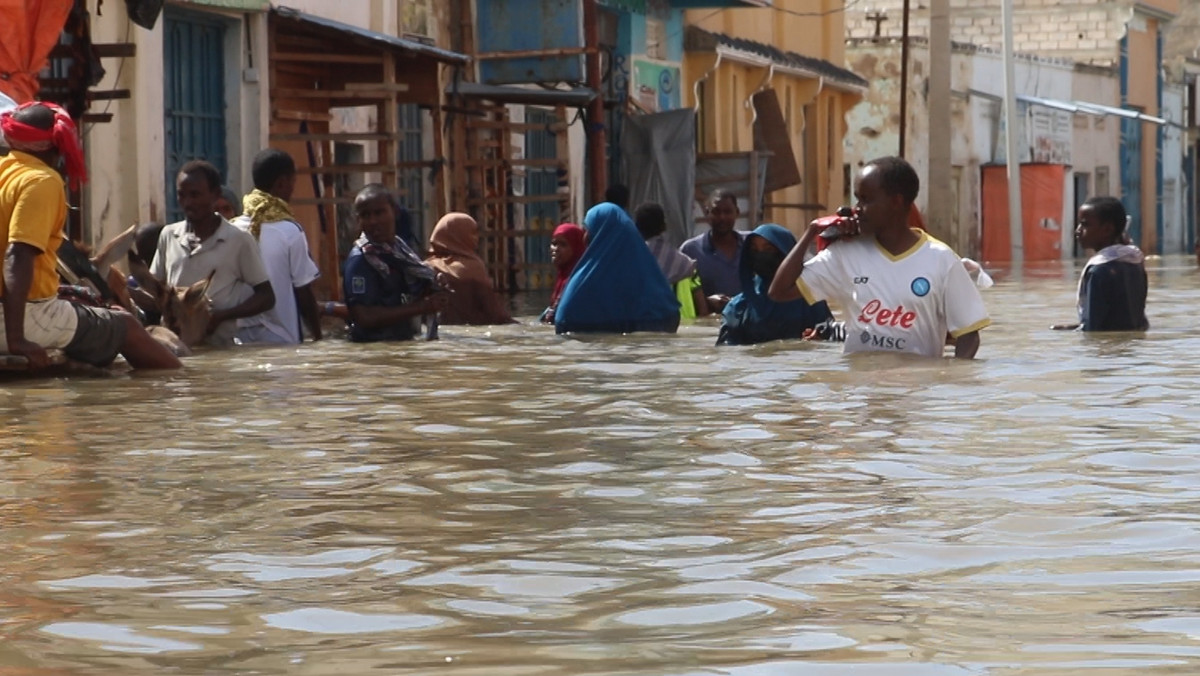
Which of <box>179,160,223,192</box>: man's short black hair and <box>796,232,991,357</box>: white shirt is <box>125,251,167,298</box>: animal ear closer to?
<box>179,160,223,192</box>: man's short black hair

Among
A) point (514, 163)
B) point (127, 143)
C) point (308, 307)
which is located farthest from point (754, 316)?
point (514, 163)

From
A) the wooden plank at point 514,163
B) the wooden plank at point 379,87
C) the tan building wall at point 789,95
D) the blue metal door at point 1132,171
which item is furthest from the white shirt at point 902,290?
the blue metal door at point 1132,171

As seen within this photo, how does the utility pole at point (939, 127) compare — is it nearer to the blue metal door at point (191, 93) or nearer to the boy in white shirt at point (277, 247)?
the blue metal door at point (191, 93)

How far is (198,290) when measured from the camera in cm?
1107

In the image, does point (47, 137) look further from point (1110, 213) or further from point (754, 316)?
point (1110, 213)

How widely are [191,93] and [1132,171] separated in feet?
127

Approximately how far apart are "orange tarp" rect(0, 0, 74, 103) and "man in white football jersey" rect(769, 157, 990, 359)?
482 centimetres

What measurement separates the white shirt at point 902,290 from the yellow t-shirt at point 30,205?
3006 mm

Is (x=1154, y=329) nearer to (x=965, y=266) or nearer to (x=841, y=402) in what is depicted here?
(x=965, y=266)

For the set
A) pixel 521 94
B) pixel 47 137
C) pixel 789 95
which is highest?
pixel 789 95

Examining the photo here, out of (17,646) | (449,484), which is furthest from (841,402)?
(17,646)

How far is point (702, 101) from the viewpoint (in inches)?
1144

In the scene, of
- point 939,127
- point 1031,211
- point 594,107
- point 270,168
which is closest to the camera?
point 270,168

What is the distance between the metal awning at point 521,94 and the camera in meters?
20.4
